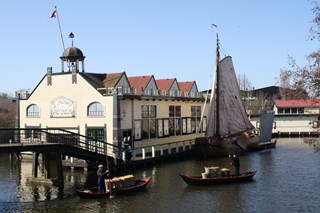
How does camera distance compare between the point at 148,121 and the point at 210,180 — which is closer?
the point at 210,180

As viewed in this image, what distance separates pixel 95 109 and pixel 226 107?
18.1 meters

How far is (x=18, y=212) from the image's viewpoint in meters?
24.0

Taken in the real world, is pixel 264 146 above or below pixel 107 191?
above

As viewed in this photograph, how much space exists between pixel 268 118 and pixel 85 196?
40.7 meters

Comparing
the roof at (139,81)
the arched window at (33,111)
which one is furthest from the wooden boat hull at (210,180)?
the roof at (139,81)


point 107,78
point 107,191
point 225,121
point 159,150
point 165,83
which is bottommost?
point 107,191

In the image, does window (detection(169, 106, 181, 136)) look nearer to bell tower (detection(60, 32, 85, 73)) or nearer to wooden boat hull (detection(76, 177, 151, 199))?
bell tower (detection(60, 32, 85, 73))

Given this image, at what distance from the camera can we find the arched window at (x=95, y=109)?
42.2 metres

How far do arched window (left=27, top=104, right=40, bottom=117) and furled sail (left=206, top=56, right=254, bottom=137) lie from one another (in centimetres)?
2034

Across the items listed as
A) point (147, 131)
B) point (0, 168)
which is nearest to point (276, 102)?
point (147, 131)

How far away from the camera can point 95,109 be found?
42594 mm

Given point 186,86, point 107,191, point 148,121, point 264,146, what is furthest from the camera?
point 186,86

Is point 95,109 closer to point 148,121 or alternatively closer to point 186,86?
point 148,121

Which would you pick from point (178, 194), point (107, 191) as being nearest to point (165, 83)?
point (178, 194)
